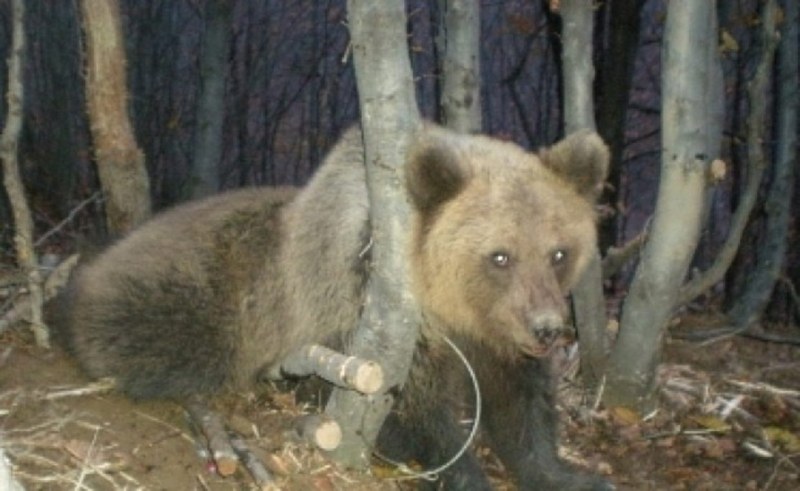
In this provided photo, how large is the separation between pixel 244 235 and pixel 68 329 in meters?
0.94

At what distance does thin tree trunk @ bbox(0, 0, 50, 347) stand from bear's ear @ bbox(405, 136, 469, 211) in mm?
2185

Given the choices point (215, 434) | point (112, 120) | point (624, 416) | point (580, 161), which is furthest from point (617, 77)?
point (215, 434)

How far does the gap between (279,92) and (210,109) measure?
700 cm

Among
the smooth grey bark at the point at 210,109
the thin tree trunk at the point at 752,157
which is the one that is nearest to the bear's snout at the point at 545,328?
the thin tree trunk at the point at 752,157

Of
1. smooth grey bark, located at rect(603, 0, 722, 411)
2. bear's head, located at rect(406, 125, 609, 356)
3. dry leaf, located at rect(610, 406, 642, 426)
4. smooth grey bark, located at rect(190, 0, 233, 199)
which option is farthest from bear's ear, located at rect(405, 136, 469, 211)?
smooth grey bark, located at rect(190, 0, 233, 199)

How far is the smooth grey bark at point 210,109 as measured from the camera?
34.1 feet

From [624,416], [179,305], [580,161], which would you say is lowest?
[624,416]

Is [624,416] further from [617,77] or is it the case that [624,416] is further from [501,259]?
[617,77]

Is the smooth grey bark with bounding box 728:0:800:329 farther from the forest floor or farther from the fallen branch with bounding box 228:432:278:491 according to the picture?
the fallen branch with bounding box 228:432:278:491

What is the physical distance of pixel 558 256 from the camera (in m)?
3.95

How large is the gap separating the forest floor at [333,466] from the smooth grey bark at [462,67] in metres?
1.63

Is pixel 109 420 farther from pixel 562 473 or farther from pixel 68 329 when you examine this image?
pixel 562 473

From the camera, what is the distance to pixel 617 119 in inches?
403

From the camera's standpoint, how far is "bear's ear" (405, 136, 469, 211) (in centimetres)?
356
